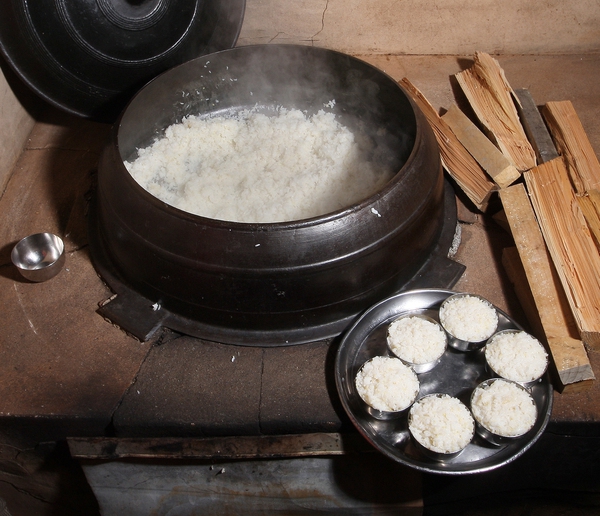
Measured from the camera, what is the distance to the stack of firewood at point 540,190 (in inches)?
90.4

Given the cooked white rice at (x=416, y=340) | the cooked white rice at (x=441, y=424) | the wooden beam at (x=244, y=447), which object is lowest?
the wooden beam at (x=244, y=447)

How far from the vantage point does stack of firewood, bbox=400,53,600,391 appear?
2297 millimetres

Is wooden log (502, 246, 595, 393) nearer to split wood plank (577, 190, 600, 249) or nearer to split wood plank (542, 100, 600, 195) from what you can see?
split wood plank (577, 190, 600, 249)

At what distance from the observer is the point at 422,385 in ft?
7.21

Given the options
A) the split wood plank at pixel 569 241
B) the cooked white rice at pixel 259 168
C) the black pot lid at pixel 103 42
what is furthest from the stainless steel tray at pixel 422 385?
the black pot lid at pixel 103 42

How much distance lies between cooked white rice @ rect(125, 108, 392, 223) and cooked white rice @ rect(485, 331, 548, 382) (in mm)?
1010

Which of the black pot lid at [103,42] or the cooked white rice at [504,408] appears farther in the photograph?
the black pot lid at [103,42]

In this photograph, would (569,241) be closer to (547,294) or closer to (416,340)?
(547,294)

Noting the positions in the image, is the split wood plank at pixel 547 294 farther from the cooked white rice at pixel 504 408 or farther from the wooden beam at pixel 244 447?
the wooden beam at pixel 244 447

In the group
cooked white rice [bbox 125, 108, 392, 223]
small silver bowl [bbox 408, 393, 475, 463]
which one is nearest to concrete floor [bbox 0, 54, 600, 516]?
small silver bowl [bbox 408, 393, 475, 463]

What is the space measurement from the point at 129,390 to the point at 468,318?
1.45m

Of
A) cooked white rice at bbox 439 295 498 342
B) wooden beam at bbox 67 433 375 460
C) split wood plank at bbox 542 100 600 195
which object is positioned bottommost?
wooden beam at bbox 67 433 375 460

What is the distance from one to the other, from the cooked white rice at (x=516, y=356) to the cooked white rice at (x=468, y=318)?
0.18ft

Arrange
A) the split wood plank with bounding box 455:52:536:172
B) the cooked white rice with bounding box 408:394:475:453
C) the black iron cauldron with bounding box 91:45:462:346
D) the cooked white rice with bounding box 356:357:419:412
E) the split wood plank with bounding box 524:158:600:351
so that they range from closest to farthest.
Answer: the cooked white rice with bounding box 408:394:475:453 → the cooked white rice with bounding box 356:357:419:412 → the black iron cauldron with bounding box 91:45:462:346 → the split wood plank with bounding box 524:158:600:351 → the split wood plank with bounding box 455:52:536:172
